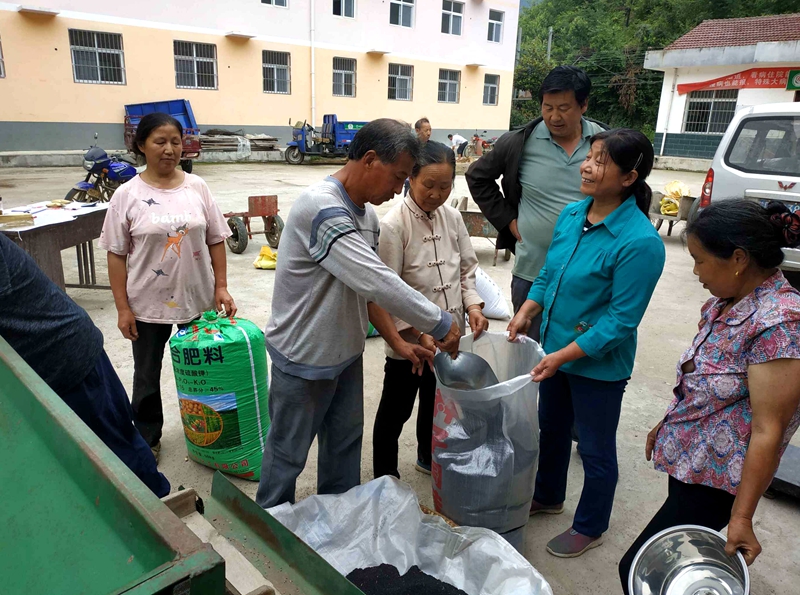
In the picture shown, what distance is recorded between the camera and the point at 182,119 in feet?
49.1

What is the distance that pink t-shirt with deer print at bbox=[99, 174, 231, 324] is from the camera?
253 centimetres

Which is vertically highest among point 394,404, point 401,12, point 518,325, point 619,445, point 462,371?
point 401,12

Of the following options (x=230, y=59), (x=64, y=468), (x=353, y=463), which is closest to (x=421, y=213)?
(x=353, y=463)

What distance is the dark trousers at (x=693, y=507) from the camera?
1.57m

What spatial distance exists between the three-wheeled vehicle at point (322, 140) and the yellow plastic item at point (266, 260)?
39.8 feet

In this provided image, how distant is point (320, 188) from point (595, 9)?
44990mm

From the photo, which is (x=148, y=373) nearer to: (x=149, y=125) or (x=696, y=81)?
(x=149, y=125)

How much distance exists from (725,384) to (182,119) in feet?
51.4

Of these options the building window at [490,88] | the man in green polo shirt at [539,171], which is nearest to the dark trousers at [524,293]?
the man in green polo shirt at [539,171]

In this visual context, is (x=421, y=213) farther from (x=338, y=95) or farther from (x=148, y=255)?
(x=338, y=95)

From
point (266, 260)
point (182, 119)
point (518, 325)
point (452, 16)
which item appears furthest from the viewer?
point (452, 16)

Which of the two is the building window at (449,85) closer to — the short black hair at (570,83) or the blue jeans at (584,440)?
the short black hair at (570,83)

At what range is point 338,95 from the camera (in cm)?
2072

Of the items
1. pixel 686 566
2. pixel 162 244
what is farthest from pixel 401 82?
pixel 686 566
